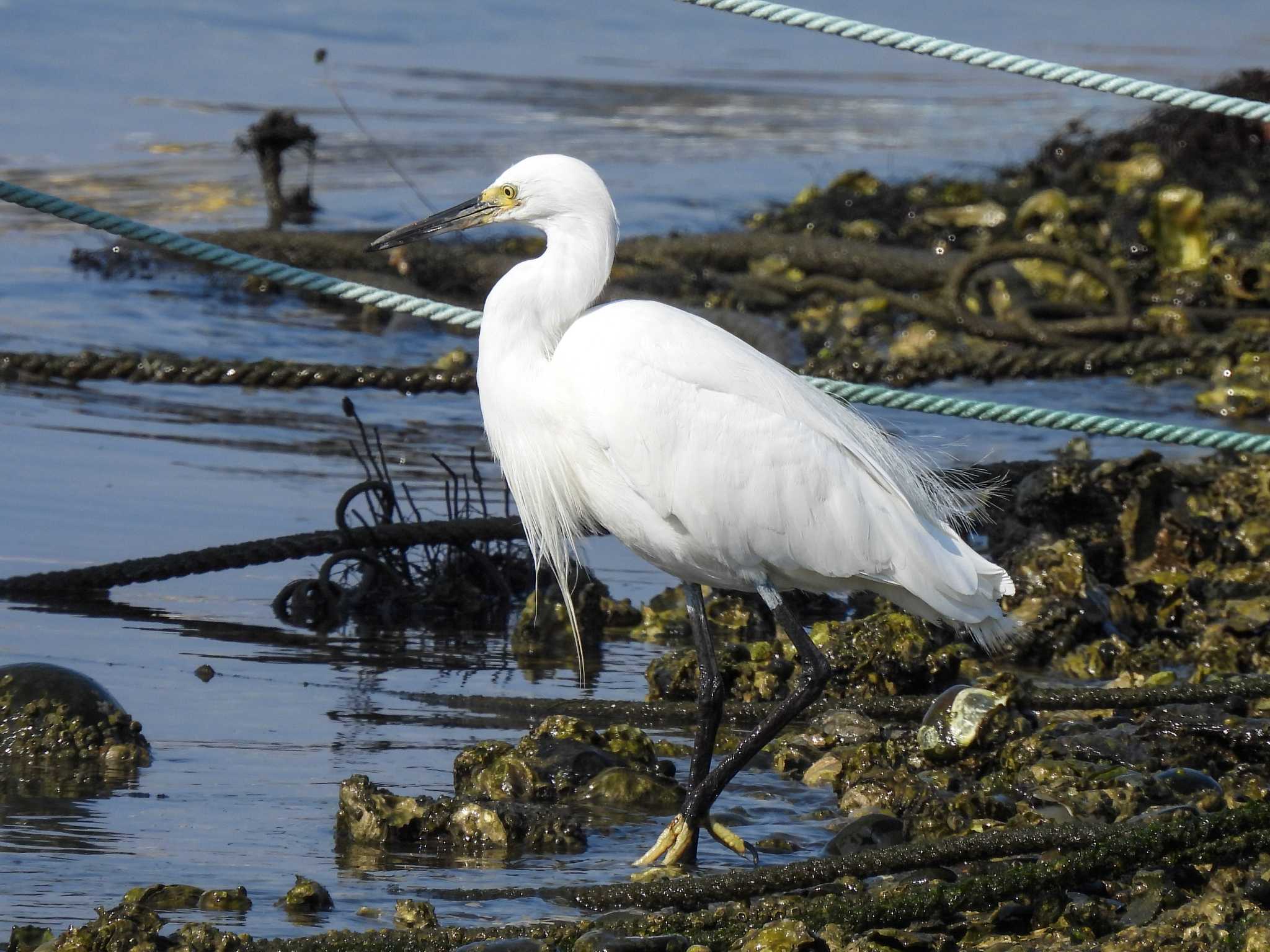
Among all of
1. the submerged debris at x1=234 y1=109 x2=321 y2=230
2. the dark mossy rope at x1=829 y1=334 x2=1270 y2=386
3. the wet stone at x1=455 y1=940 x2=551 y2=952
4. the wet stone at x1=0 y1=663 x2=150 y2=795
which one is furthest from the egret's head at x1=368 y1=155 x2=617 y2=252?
the submerged debris at x1=234 y1=109 x2=321 y2=230

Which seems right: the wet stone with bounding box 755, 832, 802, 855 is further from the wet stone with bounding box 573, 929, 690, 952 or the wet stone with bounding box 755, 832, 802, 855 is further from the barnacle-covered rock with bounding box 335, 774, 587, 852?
the wet stone with bounding box 573, 929, 690, 952

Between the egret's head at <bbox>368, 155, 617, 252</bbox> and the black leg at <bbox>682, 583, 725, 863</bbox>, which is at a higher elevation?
the egret's head at <bbox>368, 155, 617, 252</bbox>

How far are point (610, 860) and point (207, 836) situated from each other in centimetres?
90

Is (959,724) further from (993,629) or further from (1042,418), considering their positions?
(1042,418)

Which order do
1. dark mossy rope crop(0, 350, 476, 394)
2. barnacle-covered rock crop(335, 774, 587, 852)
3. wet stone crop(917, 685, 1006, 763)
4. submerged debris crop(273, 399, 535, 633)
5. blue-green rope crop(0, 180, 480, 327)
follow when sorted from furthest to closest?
dark mossy rope crop(0, 350, 476, 394) < submerged debris crop(273, 399, 535, 633) < blue-green rope crop(0, 180, 480, 327) < wet stone crop(917, 685, 1006, 763) < barnacle-covered rock crop(335, 774, 587, 852)

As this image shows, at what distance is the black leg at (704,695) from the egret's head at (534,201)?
102cm

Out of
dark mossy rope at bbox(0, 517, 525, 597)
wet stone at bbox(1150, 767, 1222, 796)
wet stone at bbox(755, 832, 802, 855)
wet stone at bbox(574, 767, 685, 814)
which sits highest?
dark mossy rope at bbox(0, 517, 525, 597)

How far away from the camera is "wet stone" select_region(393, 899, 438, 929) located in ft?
11.3

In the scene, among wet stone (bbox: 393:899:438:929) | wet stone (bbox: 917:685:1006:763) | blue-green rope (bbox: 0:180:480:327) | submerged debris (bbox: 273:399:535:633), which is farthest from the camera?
submerged debris (bbox: 273:399:535:633)

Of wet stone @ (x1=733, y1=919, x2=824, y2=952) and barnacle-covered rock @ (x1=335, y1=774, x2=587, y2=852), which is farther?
barnacle-covered rock @ (x1=335, y1=774, x2=587, y2=852)

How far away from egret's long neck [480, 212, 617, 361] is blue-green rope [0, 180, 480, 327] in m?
0.86

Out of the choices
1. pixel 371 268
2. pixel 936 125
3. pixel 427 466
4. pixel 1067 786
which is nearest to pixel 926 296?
pixel 371 268

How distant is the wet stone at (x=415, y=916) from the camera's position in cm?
344

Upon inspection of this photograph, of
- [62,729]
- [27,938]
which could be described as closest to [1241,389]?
[62,729]
